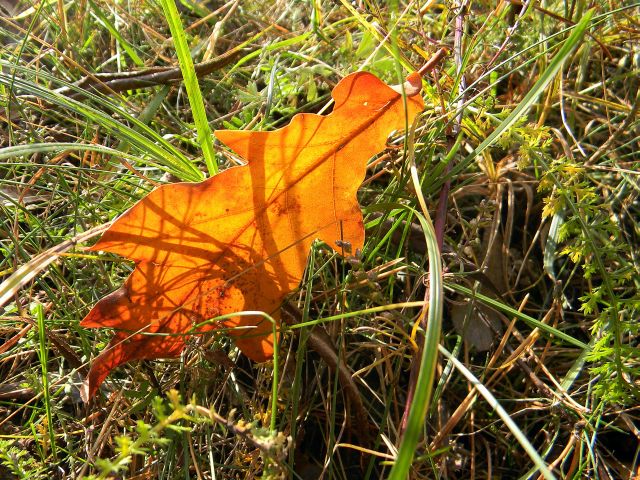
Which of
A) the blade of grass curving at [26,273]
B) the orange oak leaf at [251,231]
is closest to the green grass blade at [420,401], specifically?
the orange oak leaf at [251,231]

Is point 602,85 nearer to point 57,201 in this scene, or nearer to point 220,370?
point 220,370

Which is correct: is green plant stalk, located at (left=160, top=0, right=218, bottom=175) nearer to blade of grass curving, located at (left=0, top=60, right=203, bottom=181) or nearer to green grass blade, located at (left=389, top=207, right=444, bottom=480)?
blade of grass curving, located at (left=0, top=60, right=203, bottom=181)

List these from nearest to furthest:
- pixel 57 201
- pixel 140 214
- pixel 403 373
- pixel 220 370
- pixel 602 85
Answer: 1. pixel 140 214
2. pixel 220 370
3. pixel 403 373
4. pixel 57 201
5. pixel 602 85

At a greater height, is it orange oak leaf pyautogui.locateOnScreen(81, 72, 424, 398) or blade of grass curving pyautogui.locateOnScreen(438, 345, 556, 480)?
orange oak leaf pyautogui.locateOnScreen(81, 72, 424, 398)

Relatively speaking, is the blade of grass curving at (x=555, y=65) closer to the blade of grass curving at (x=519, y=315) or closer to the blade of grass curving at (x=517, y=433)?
the blade of grass curving at (x=519, y=315)

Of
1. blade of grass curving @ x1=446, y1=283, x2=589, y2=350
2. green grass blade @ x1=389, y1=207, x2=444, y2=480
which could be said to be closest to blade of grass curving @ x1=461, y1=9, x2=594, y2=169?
blade of grass curving @ x1=446, y1=283, x2=589, y2=350

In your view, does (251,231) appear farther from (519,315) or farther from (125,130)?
(519,315)

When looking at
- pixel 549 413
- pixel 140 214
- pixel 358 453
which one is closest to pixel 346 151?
pixel 140 214
